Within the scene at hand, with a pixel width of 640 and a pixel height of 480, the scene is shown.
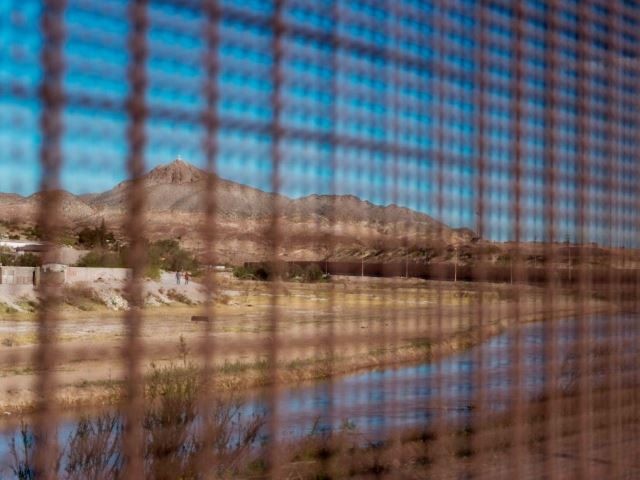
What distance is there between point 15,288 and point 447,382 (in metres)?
1.48

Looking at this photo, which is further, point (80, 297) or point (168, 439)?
point (168, 439)

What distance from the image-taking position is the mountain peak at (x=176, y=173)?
1840mm

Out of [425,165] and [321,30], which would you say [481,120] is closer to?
[425,165]

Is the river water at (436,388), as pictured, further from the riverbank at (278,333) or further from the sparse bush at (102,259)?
the sparse bush at (102,259)

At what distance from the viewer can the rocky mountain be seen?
175cm

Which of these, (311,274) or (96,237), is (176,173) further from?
(311,274)

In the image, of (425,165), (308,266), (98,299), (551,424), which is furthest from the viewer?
(551,424)

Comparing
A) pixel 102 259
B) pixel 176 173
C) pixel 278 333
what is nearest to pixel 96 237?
pixel 102 259

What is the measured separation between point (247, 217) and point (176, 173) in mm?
281

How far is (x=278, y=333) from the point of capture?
213 cm

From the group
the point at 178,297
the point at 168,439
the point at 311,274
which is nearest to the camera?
the point at 178,297

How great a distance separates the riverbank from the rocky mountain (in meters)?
0.09

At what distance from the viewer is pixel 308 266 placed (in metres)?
2.25

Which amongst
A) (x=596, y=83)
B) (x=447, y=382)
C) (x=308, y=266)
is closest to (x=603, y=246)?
(x=596, y=83)
